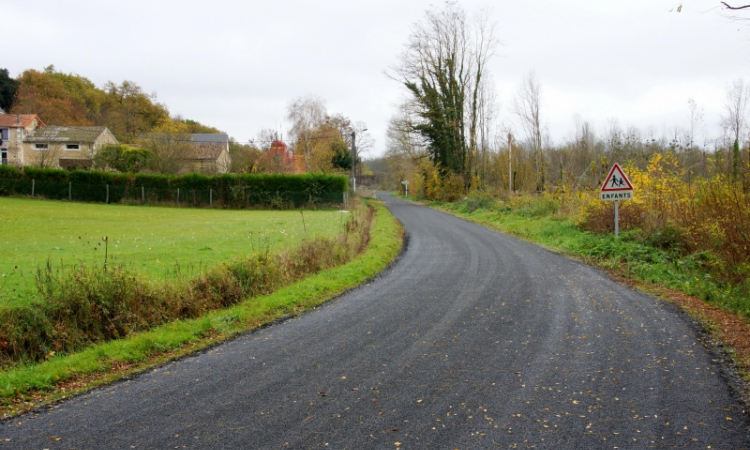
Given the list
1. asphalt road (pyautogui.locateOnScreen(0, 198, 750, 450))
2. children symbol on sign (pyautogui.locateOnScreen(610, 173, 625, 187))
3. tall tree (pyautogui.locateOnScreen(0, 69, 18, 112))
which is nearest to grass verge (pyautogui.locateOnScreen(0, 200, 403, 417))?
asphalt road (pyautogui.locateOnScreen(0, 198, 750, 450))

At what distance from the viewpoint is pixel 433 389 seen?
5.32m

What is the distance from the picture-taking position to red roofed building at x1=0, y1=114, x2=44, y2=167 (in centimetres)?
5781

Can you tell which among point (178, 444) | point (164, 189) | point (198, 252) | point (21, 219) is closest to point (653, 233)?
point (198, 252)

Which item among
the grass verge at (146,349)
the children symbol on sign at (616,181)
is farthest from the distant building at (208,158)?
the grass verge at (146,349)

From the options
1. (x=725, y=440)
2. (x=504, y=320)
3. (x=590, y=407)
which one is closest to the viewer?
(x=725, y=440)

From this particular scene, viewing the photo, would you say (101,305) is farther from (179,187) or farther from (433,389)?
(179,187)

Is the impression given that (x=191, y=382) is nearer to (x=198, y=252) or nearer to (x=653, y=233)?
(x=198, y=252)

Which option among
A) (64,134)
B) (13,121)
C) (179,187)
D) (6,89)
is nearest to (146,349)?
(179,187)

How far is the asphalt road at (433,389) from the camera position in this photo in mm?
4266

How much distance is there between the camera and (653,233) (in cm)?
1528

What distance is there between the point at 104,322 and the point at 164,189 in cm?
3851

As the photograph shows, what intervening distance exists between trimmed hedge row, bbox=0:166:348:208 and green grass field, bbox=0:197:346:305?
1000 cm

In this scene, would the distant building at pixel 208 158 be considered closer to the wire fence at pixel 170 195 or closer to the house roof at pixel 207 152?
the house roof at pixel 207 152

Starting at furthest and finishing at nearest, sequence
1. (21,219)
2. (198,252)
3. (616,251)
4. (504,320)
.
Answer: (21,219)
(198,252)
(616,251)
(504,320)
